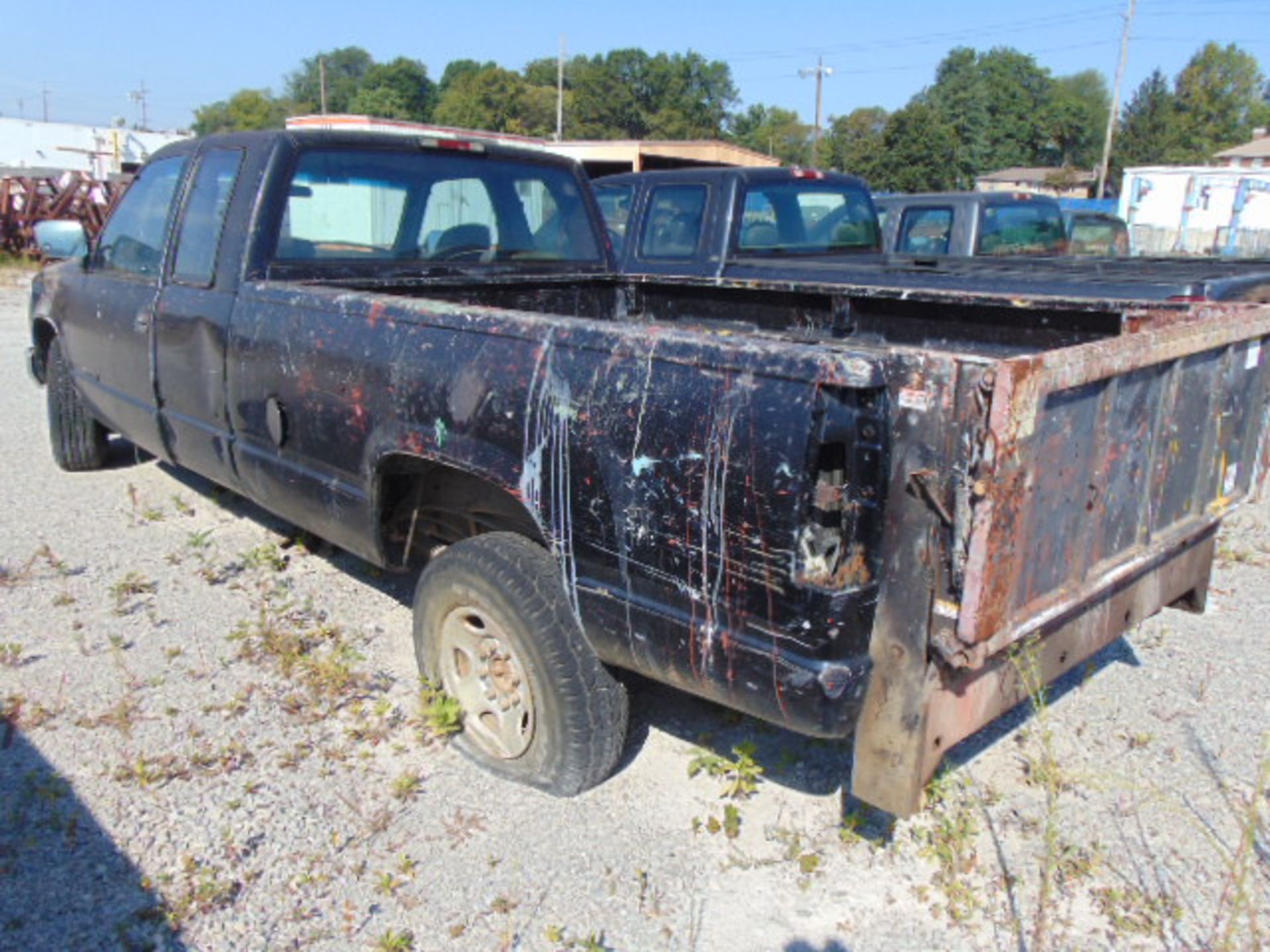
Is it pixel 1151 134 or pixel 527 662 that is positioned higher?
pixel 1151 134

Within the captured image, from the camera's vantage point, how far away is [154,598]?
14.7 feet

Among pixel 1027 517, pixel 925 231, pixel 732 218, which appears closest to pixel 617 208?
pixel 732 218

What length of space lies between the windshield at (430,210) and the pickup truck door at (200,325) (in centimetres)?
32

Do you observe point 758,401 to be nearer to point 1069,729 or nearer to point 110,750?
point 1069,729

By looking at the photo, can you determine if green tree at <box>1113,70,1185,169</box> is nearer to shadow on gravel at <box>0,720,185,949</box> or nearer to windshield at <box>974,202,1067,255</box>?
windshield at <box>974,202,1067,255</box>

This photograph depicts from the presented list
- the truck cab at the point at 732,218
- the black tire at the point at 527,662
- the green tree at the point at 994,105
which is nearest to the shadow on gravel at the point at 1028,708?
the black tire at the point at 527,662

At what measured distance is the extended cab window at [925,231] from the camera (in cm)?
965

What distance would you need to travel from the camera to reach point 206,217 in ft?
14.2

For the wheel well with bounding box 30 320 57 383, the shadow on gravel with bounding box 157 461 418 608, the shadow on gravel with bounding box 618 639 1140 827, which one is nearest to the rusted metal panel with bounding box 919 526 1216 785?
the shadow on gravel with bounding box 618 639 1140 827

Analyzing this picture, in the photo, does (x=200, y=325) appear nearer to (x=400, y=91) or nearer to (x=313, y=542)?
(x=313, y=542)

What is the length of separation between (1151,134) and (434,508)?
219ft

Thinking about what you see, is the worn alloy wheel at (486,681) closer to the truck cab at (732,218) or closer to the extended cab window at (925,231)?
the truck cab at (732,218)

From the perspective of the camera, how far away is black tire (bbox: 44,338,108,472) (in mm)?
6031

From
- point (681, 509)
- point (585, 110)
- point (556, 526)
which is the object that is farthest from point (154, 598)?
point (585, 110)
